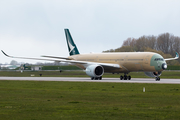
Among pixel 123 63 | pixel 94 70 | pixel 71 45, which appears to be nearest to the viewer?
pixel 94 70

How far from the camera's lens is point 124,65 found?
5275 centimetres

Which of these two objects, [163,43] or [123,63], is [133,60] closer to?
[123,63]

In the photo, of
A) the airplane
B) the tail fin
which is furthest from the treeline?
the airplane

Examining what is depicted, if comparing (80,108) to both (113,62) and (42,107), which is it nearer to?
(42,107)

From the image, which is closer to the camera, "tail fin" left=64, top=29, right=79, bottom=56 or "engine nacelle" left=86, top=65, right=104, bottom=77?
"engine nacelle" left=86, top=65, right=104, bottom=77

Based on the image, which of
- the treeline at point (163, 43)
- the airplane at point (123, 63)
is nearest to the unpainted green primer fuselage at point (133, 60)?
the airplane at point (123, 63)

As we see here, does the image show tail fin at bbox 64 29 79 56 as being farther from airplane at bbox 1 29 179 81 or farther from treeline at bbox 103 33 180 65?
treeline at bbox 103 33 180 65

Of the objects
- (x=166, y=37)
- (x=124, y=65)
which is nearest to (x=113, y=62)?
(x=124, y=65)

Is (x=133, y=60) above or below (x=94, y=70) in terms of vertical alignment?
above

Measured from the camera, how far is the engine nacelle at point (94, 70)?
167 ft

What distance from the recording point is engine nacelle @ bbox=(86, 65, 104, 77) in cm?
5099

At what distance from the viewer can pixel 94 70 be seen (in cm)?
5084

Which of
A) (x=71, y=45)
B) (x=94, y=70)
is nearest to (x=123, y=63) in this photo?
(x=94, y=70)

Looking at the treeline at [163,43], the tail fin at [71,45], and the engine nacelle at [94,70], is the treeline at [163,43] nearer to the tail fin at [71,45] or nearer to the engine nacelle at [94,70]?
the tail fin at [71,45]
